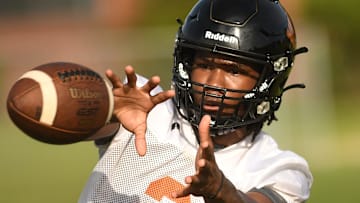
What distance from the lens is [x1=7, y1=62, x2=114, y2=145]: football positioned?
3.64m

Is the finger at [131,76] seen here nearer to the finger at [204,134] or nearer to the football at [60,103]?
the football at [60,103]

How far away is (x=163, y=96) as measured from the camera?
13.1 ft

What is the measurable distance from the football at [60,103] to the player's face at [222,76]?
0.59m

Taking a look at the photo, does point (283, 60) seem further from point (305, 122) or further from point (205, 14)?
point (305, 122)

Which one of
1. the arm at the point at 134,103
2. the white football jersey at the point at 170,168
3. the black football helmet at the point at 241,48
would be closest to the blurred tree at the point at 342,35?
the black football helmet at the point at 241,48

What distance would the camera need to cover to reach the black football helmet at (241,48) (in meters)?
4.32

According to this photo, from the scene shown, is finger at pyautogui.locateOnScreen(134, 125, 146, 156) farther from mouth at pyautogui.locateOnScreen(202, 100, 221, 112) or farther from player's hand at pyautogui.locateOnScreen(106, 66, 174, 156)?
mouth at pyautogui.locateOnScreen(202, 100, 221, 112)

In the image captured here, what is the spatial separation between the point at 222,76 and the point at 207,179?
2.83ft

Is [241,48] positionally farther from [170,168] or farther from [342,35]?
[342,35]

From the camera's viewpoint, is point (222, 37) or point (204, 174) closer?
point (204, 174)

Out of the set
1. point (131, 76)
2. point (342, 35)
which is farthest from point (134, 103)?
point (342, 35)

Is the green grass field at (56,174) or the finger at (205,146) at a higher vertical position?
the finger at (205,146)

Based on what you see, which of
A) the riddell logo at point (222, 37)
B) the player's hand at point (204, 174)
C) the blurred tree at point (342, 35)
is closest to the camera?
the player's hand at point (204, 174)

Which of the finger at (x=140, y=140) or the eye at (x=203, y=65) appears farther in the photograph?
the eye at (x=203, y=65)
